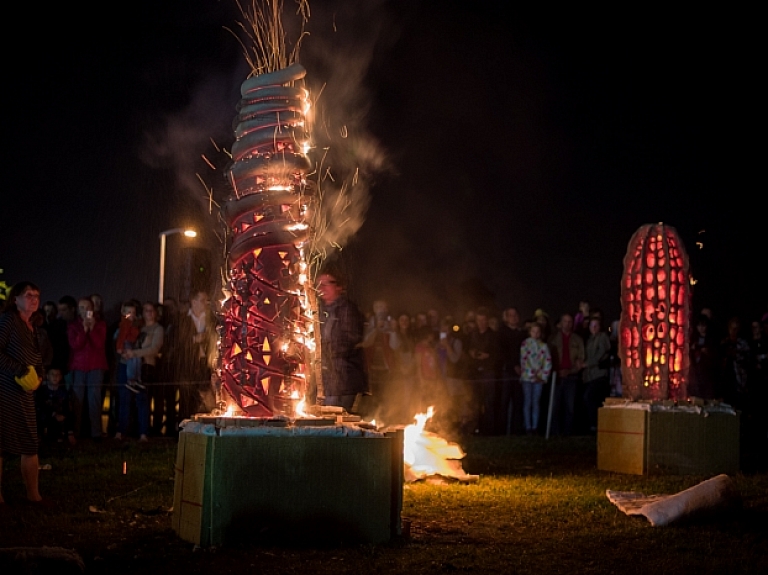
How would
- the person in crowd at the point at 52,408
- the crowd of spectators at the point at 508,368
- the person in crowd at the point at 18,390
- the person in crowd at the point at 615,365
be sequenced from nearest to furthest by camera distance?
the person in crowd at the point at 18,390 < the person in crowd at the point at 52,408 < the crowd of spectators at the point at 508,368 < the person in crowd at the point at 615,365

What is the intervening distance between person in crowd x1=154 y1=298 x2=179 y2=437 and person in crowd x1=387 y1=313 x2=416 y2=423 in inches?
171

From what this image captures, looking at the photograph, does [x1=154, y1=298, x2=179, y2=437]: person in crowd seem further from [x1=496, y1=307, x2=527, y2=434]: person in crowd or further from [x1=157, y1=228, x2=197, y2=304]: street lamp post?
[x1=157, y1=228, x2=197, y2=304]: street lamp post

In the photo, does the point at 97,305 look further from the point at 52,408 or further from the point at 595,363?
the point at 595,363

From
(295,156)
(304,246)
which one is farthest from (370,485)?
(295,156)

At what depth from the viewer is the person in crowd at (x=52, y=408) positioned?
15.1 metres

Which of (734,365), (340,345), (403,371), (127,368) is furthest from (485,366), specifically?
(340,345)

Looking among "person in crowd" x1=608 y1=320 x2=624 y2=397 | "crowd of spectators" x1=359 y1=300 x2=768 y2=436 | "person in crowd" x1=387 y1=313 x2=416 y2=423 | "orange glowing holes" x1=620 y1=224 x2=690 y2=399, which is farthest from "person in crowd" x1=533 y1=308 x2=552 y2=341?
"orange glowing holes" x1=620 y1=224 x2=690 y2=399

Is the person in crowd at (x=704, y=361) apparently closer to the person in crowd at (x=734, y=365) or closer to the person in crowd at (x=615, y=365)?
the person in crowd at (x=734, y=365)

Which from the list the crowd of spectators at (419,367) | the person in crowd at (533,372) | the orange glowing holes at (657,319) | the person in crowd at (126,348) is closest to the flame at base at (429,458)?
the crowd of spectators at (419,367)

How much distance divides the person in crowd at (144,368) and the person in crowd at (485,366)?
585 cm

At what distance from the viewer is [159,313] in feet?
53.1

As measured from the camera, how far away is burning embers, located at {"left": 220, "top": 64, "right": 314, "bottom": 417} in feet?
24.1

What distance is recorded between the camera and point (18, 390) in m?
9.01

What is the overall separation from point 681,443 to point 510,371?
22.1ft
